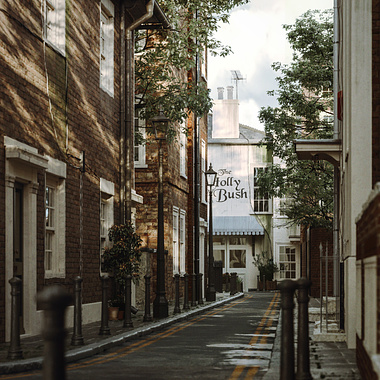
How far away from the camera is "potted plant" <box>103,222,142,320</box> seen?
18188 millimetres

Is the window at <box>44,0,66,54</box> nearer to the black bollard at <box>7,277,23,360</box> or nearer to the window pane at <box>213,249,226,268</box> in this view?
the black bollard at <box>7,277,23,360</box>

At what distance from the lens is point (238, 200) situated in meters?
50.2

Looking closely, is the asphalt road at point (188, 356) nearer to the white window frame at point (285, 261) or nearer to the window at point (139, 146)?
the window at point (139, 146)

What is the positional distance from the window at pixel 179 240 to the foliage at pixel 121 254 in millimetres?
9724

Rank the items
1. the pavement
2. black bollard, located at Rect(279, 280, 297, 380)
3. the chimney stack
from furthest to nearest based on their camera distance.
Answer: the chimney stack → the pavement → black bollard, located at Rect(279, 280, 297, 380)

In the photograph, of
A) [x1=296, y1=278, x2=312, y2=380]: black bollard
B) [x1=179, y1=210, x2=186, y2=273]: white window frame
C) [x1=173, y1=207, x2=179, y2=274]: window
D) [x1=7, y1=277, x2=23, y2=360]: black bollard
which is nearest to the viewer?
[x1=296, y1=278, x2=312, y2=380]: black bollard

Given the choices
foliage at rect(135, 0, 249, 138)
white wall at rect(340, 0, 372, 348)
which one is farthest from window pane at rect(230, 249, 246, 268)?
white wall at rect(340, 0, 372, 348)

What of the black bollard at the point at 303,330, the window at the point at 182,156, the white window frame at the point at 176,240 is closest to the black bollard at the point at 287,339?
the black bollard at the point at 303,330

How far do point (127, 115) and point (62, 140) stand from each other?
510cm

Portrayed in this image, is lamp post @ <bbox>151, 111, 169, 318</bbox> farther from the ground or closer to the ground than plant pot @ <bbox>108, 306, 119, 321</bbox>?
farther from the ground

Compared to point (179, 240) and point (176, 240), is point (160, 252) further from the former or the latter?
point (179, 240)

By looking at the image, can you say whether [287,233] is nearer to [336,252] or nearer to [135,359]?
[336,252]

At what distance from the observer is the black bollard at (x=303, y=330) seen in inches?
287

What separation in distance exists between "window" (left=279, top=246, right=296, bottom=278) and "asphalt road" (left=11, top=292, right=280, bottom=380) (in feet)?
104
